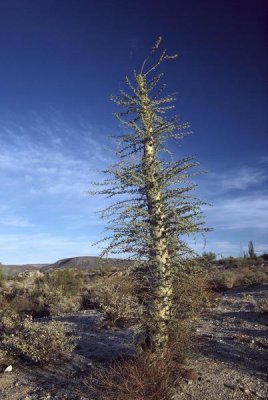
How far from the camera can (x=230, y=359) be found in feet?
29.9

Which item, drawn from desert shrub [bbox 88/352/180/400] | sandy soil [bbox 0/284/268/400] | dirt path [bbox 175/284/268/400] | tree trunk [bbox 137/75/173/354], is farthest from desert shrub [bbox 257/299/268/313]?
desert shrub [bbox 88/352/180/400]

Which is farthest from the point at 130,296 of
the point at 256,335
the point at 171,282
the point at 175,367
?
the point at 256,335

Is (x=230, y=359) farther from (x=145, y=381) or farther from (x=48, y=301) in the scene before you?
(x=48, y=301)

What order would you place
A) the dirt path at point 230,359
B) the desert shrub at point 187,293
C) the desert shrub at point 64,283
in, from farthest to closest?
1. the desert shrub at point 64,283
2. the desert shrub at point 187,293
3. the dirt path at point 230,359

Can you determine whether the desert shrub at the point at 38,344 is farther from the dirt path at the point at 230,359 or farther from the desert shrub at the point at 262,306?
the desert shrub at the point at 262,306

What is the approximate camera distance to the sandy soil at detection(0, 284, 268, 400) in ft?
25.1

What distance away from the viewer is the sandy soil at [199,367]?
7.64 metres

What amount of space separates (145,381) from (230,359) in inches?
114

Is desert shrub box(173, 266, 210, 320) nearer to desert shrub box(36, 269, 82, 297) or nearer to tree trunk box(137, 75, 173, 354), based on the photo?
tree trunk box(137, 75, 173, 354)

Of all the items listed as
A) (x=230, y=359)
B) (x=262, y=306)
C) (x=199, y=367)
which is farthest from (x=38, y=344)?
(x=262, y=306)

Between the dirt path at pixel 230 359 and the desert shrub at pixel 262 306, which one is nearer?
the dirt path at pixel 230 359

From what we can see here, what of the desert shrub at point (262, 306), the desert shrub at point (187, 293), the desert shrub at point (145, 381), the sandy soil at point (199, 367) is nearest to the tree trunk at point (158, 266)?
the desert shrub at point (187, 293)

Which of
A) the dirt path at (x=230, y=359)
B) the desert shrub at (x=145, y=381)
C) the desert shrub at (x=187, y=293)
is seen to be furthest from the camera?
the desert shrub at (x=187, y=293)

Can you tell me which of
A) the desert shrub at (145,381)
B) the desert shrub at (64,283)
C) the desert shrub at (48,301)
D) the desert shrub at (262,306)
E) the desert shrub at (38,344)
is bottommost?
the desert shrub at (145,381)
